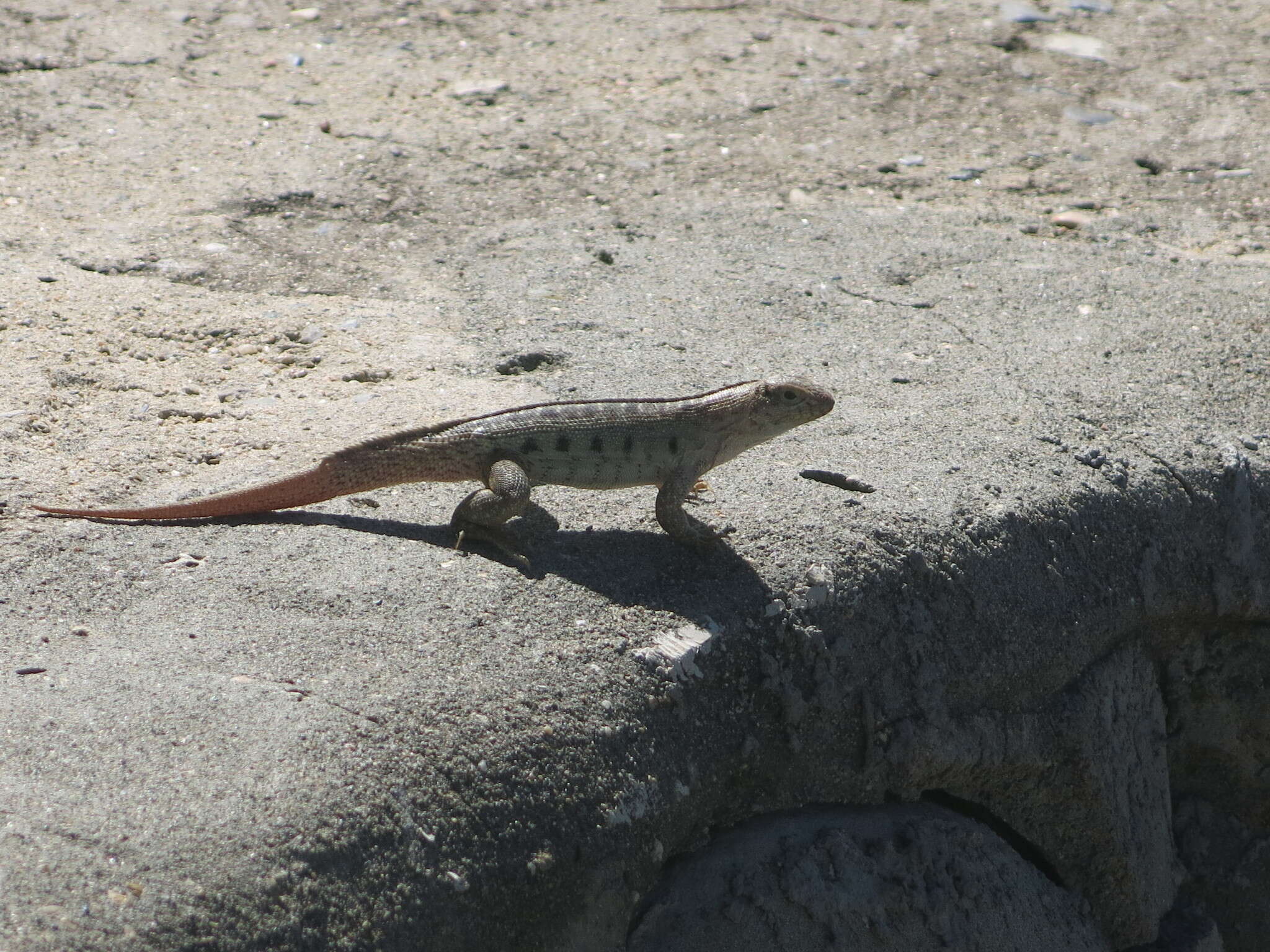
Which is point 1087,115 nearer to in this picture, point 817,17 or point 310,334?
point 817,17

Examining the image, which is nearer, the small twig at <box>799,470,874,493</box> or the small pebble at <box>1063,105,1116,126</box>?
the small twig at <box>799,470,874,493</box>

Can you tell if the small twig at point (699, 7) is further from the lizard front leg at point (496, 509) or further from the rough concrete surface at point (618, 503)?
the lizard front leg at point (496, 509)

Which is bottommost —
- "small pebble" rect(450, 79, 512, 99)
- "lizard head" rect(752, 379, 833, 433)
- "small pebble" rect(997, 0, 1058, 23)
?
"lizard head" rect(752, 379, 833, 433)

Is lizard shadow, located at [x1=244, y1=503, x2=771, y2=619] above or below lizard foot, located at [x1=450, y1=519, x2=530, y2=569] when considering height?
below

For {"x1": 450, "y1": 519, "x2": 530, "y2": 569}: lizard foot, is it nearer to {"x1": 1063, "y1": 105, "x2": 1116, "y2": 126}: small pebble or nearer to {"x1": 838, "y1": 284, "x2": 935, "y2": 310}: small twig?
{"x1": 838, "y1": 284, "x2": 935, "y2": 310}: small twig

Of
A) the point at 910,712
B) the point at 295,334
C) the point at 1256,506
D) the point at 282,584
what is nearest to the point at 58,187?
the point at 295,334

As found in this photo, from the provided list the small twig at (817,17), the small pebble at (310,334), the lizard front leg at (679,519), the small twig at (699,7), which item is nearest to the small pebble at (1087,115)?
the small twig at (817,17)

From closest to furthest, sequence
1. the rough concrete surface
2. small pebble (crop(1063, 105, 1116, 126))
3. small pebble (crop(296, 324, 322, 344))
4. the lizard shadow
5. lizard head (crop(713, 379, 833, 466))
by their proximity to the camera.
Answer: the rough concrete surface → the lizard shadow → lizard head (crop(713, 379, 833, 466)) → small pebble (crop(296, 324, 322, 344)) → small pebble (crop(1063, 105, 1116, 126))

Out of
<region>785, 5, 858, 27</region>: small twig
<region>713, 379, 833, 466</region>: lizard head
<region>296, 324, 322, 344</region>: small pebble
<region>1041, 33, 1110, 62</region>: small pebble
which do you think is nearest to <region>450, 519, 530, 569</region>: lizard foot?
<region>713, 379, 833, 466</region>: lizard head
